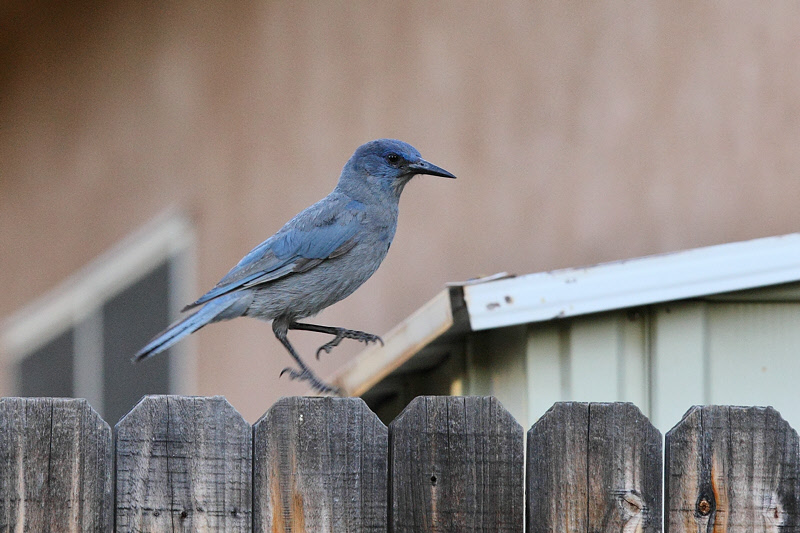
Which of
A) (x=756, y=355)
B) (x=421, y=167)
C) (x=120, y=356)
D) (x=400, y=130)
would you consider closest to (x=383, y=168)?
(x=421, y=167)

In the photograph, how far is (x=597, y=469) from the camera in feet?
8.61

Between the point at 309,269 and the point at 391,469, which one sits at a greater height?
the point at 309,269

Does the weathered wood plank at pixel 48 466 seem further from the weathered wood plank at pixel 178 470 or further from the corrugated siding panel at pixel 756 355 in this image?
the corrugated siding panel at pixel 756 355

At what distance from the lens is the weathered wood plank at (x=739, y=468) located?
2.61 meters

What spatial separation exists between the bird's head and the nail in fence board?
1.85 m

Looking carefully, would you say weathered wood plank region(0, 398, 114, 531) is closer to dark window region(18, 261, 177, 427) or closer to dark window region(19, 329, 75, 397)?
dark window region(18, 261, 177, 427)

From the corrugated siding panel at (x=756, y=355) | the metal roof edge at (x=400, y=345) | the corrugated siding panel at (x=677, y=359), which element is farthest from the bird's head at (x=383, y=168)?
the corrugated siding panel at (x=756, y=355)

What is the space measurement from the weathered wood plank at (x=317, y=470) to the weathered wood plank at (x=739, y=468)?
0.74 meters

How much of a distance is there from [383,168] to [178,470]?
2.00 m

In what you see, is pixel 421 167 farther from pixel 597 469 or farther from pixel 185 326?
pixel 597 469

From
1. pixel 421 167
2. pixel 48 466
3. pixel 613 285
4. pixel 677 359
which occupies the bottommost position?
pixel 48 466

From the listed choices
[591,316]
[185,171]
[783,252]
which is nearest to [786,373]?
[783,252]

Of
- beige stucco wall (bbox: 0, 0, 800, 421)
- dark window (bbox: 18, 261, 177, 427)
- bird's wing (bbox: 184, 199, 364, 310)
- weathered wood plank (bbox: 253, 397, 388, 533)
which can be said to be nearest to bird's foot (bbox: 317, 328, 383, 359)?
bird's wing (bbox: 184, 199, 364, 310)

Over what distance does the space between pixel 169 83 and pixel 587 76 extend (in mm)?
3386
